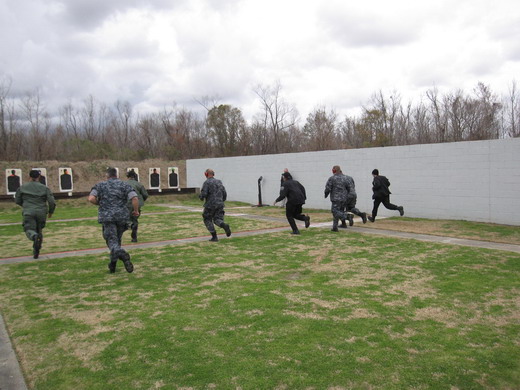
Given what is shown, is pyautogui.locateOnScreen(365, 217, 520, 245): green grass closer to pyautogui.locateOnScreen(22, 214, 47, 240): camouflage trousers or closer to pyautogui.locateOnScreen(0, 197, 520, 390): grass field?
pyautogui.locateOnScreen(0, 197, 520, 390): grass field

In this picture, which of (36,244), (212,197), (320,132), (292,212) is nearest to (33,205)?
(36,244)

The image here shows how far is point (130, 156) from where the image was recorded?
40094mm

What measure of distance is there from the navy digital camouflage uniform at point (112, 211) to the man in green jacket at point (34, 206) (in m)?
2.08

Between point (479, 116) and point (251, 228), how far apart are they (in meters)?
20.1

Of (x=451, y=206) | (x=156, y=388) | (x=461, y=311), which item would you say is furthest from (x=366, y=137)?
(x=156, y=388)

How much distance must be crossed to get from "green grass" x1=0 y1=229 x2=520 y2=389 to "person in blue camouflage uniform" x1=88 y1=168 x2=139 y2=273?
1.10ft

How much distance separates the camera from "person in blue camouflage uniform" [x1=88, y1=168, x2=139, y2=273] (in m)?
6.95

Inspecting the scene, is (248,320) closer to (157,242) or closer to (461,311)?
(461,311)

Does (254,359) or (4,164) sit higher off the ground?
(4,164)

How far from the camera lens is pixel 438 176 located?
1324 centimetres

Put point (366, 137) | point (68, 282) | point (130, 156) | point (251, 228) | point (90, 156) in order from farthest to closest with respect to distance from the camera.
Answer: point (130, 156)
point (90, 156)
point (366, 137)
point (251, 228)
point (68, 282)

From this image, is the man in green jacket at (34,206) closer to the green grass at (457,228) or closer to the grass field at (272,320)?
the grass field at (272,320)

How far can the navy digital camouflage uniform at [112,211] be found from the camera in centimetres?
695

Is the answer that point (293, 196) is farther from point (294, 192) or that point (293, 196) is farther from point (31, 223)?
point (31, 223)
